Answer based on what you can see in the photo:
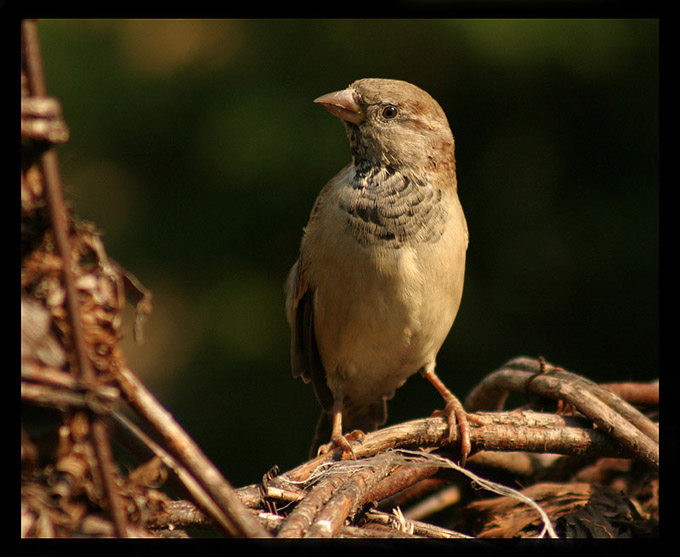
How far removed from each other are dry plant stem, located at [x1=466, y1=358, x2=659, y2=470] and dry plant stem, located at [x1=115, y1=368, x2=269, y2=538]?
130 cm

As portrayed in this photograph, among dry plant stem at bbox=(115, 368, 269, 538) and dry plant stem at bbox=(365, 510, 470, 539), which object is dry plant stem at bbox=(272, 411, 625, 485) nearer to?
dry plant stem at bbox=(365, 510, 470, 539)

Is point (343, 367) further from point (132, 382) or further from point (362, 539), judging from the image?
point (132, 382)

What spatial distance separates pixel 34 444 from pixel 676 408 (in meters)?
1.70

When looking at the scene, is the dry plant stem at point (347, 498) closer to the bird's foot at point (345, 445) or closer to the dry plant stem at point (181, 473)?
the bird's foot at point (345, 445)

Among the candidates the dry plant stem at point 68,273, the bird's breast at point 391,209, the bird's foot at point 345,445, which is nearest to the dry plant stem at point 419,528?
the bird's foot at point 345,445

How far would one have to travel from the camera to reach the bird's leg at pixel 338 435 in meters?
1.80

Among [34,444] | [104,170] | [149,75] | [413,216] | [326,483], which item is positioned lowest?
[326,483]

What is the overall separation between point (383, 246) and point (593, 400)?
0.76m

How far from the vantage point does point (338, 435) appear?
7.46 ft

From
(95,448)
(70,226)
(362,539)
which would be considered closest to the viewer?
(95,448)

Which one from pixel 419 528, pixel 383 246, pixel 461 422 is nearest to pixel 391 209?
pixel 383 246

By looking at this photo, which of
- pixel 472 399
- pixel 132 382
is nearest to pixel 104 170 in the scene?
pixel 472 399

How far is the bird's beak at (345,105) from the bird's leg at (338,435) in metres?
0.99

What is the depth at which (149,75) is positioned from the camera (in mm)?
3744
